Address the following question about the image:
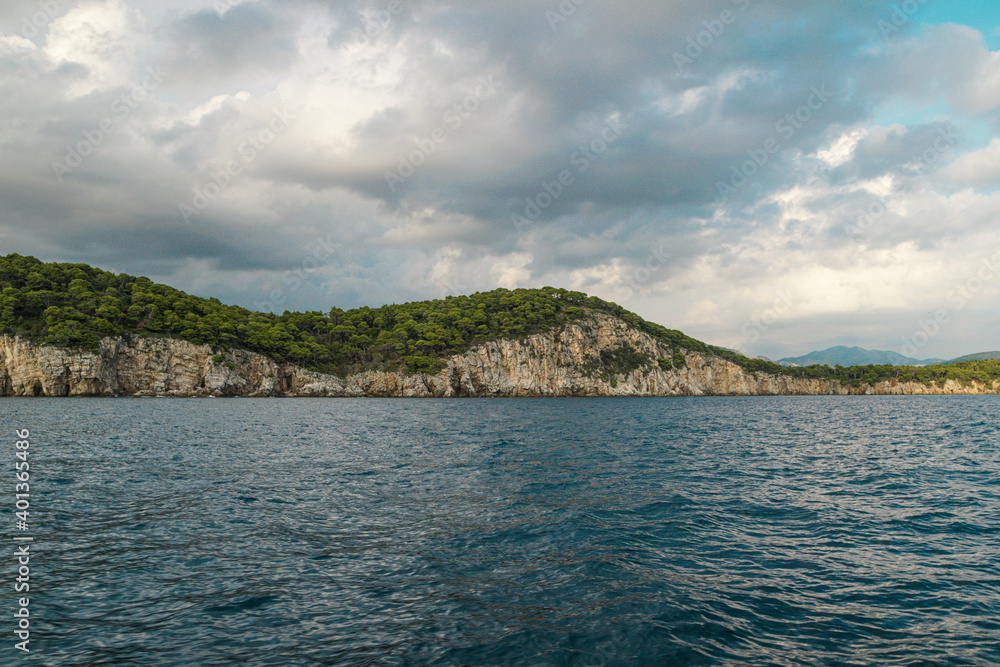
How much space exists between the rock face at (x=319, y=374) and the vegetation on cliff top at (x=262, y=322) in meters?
3.19

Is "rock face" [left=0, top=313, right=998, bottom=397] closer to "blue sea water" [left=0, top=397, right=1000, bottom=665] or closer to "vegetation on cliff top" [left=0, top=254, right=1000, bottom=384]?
"vegetation on cliff top" [left=0, top=254, right=1000, bottom=384]

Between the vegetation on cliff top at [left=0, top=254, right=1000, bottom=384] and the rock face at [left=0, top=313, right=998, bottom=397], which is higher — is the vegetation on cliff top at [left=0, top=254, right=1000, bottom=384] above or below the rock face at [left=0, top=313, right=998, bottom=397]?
above

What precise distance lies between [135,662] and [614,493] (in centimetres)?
1704

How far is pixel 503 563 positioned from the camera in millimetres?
12711

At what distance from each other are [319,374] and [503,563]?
141 m

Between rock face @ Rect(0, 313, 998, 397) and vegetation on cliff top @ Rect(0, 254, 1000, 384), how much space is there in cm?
319

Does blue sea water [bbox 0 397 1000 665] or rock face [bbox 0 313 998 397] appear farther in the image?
rock face [bbox 0 313 998 397]

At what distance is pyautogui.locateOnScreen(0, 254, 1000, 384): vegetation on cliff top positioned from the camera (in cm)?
10731

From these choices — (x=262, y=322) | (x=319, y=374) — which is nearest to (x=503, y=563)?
(x=319, y=374)

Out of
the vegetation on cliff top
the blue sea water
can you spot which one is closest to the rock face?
the vegetation on cliff top

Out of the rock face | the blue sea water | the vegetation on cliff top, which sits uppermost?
the vegetation on cliff top

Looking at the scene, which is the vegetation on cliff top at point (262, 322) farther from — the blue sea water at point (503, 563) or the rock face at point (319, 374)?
the blue sea water at point (503, 563)

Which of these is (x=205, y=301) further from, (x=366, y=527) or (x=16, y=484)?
(x=366, y=527)

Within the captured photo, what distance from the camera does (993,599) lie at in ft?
33.9
